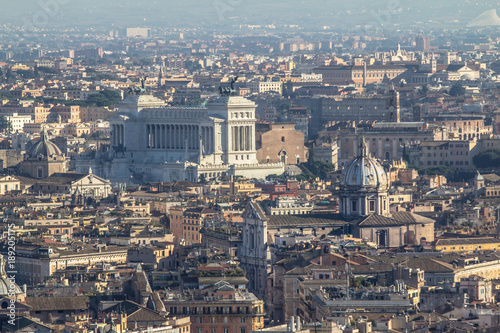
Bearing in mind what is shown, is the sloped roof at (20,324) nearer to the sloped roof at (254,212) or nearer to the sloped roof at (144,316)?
the sloped roof at (144,316)

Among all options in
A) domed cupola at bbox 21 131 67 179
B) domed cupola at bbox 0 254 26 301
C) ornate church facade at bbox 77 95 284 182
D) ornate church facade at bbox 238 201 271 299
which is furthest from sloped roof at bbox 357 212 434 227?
domed cupola at bbox 21 131 67 179

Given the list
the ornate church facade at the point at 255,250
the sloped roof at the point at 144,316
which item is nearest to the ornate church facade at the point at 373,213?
the ornate church facade at the point at 255,250

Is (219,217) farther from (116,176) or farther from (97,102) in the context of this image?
(97,102)

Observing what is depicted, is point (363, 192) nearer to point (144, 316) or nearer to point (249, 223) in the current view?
point (249, 223)

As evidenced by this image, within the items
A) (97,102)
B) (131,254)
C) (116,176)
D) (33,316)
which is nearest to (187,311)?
(33,316)

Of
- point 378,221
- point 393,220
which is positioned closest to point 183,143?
point 393,220

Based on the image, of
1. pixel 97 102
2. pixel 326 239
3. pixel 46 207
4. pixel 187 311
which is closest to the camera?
pixel 187 311
